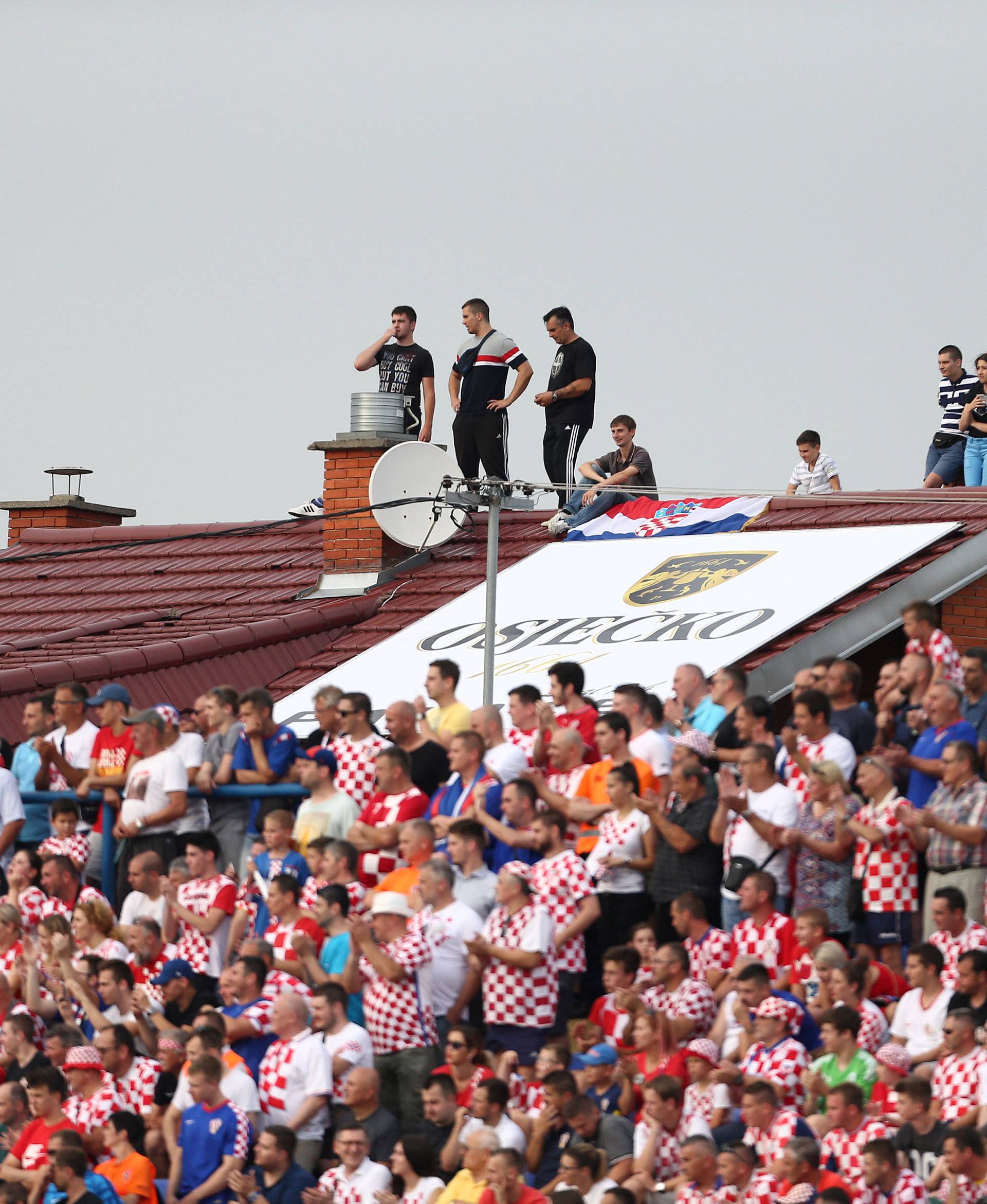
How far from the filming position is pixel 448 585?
66.4ft

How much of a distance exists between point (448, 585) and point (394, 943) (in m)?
8.44

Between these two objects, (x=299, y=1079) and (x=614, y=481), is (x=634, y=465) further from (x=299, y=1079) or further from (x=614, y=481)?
(x=299, y=1079)

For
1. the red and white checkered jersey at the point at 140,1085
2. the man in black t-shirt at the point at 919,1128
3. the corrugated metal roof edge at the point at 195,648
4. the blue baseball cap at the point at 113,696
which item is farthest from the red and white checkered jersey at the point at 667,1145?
the corrugated metal roof edge at the point at 195,648

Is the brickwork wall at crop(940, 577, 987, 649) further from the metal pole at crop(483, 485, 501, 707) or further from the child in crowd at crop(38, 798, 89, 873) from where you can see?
the child in crowd at crop(38, 798, 89, 873)

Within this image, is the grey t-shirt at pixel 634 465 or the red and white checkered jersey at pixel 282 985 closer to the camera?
the red and white checkered jersey at pixel 282 985

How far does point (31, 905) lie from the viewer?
14.0 m

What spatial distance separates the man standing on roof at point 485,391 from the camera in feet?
68.0

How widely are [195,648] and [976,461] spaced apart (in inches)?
285

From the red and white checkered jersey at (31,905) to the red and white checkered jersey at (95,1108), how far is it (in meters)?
1.79

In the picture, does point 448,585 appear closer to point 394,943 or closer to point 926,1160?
point 394,943

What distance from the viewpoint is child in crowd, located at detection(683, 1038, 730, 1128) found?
35.6ft

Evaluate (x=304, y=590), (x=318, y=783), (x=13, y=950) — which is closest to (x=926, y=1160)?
(x=318, y=783)

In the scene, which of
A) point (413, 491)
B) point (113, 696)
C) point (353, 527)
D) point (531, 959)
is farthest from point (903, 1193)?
point (353, 527)

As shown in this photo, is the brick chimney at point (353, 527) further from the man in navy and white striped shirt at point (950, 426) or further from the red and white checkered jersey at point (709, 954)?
the red and white checkered jersey at point (709, 954)
